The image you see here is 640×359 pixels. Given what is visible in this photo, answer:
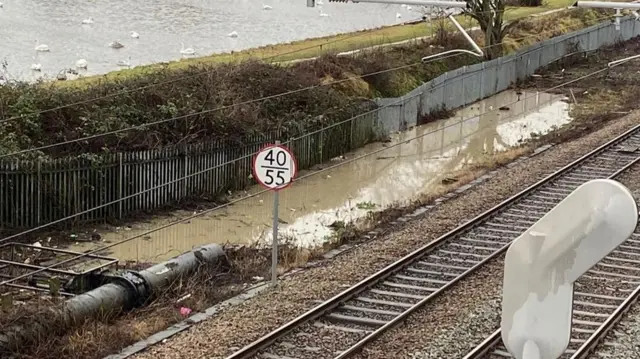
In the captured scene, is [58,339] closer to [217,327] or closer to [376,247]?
[217,327]

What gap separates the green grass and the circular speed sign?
46.7ft

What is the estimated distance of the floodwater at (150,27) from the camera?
3741 cm

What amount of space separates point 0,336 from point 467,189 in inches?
533

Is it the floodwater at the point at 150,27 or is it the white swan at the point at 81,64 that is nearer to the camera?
the white swan at the point at 81,64

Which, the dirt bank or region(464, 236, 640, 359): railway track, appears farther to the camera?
the dirt bank

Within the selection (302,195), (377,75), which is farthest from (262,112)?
(377,75)

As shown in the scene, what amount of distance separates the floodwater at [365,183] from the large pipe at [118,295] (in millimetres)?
3162

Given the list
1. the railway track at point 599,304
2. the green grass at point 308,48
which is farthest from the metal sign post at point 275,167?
the green grass at point 308,48

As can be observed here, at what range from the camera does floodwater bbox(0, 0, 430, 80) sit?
3741 centimetres

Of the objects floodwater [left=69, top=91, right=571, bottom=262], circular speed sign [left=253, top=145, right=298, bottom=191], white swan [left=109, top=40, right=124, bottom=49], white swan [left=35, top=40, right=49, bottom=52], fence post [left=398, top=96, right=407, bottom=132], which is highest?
circular speed sign [left=253, top=145, right=298, bottom=191]

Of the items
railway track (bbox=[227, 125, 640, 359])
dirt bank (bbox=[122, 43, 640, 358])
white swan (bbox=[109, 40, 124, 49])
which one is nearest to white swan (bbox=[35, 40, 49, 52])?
white swan (bbox=[109, 40, 124, 49])

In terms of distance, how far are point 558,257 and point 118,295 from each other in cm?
1117

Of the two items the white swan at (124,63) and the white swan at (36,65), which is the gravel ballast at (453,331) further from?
the white swan at (124,63)

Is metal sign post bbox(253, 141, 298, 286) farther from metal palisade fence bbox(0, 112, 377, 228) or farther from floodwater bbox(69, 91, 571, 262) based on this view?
floodwater bbox(69, 91, 571, 262)
